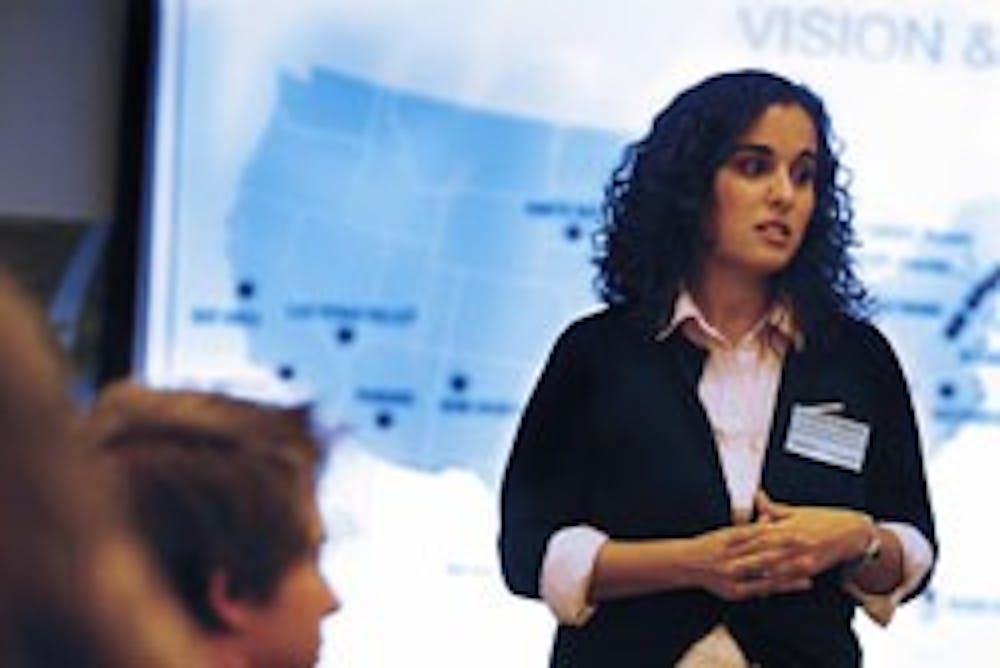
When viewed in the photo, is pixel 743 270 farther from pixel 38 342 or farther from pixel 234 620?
pixel 38 342

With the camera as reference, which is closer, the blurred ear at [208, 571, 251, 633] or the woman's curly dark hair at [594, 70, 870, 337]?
the blurred ear at [208, 571, 251, 633]

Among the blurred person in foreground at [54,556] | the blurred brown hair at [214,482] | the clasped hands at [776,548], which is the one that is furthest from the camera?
the clasped hands at [776,548]

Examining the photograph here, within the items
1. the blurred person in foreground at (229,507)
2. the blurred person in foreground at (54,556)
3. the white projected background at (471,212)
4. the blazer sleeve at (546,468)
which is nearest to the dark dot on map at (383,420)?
the white projected background at (471,212)

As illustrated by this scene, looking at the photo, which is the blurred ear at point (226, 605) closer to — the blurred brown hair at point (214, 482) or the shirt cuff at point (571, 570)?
the blurred brown hair at point (214, 482)

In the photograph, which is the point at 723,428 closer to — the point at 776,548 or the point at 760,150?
the point at 776,548

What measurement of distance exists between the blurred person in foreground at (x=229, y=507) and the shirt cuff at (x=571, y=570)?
1.08 meters

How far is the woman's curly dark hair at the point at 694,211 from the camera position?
6.56 ft

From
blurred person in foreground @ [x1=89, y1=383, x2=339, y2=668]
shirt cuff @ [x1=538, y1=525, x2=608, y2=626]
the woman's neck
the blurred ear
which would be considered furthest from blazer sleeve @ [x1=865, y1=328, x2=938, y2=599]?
the blurred ear

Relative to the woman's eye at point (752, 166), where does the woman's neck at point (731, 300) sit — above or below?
below

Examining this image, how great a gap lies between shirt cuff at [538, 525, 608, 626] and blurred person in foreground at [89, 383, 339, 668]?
1079mm

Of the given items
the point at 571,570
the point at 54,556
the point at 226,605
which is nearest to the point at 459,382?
the point at 571,570

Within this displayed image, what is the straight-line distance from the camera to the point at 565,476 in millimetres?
1987

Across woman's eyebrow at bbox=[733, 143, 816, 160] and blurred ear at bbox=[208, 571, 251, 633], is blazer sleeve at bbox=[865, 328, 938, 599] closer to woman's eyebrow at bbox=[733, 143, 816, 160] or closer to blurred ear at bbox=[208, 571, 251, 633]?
woman's eyebrow at bbox=[733, 143, 816, 160]

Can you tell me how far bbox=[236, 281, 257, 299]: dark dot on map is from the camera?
203cm
